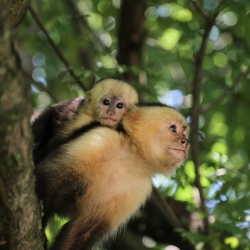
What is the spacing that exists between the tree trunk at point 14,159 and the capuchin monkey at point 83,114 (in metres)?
1.27

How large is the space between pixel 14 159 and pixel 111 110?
71.0 inches

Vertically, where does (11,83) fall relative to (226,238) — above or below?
above

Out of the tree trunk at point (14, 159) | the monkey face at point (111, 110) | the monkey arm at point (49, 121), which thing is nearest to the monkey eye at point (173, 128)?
the monkey face at point (111, 110)

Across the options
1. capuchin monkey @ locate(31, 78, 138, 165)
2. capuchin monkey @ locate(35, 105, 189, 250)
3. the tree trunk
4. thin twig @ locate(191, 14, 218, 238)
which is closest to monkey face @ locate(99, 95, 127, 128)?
capuchin monkey @ locate(31, 78, 138, 165)

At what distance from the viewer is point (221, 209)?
12.3ft

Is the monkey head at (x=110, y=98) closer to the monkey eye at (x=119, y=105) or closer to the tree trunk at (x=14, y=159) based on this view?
the monkey eye at (x=119, y=105)

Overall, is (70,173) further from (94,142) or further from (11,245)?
Answer: (11,245)

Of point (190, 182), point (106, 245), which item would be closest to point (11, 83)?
point (106, 245)

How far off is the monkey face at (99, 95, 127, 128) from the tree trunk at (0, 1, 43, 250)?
1.32m

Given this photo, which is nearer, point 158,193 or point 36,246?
point 36,246

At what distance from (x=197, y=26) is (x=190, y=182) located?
5.50ft

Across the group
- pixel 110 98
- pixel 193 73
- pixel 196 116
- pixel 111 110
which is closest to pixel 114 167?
pixel 111 110

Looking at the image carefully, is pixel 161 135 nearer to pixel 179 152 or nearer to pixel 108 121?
pixel 179 152

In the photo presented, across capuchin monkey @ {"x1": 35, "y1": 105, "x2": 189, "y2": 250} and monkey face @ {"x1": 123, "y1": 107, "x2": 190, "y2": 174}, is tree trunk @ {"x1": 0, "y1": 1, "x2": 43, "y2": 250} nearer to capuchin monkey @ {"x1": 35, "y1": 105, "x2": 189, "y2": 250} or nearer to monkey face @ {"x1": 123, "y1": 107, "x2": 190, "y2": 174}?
capuchin monkey @ {"x1": 35, "y1": 105, "x2": 189, "y2": 250}
